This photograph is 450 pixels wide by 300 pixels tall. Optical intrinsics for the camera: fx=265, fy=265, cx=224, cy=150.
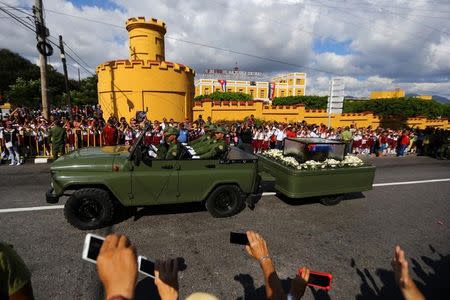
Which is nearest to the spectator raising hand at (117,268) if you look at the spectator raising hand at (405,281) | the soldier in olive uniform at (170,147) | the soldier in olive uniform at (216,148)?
the spectator raising hand at (405,281)

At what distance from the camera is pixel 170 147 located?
564 centimetres

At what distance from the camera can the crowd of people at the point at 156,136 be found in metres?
10.1

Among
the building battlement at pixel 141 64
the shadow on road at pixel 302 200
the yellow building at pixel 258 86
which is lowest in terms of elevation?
the shadow on road at pixel 302 200

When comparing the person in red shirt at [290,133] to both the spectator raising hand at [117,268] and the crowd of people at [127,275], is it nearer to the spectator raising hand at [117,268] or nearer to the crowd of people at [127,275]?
the crowd of people at [127,275]

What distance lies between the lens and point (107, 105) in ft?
62.1

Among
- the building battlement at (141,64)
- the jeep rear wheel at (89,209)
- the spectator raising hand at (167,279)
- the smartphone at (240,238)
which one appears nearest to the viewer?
the spectator raising hand at (167,279)

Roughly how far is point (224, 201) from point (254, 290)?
241 centimetres

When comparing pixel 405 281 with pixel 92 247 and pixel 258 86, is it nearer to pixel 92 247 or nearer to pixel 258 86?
pixel 92 247

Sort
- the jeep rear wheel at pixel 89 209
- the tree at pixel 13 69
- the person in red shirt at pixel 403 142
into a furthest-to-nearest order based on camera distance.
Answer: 1. the tree at pixel 13 69
2. the person in red shirt at pixel 403 142
3. the jeep rear wheel at pixel 89 209

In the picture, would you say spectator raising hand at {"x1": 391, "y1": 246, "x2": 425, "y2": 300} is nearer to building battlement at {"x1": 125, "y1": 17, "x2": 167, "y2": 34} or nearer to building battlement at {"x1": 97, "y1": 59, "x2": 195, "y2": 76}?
building battlement at {"x1": 97, "y1": 59, "x2": 195, "y2": 76}

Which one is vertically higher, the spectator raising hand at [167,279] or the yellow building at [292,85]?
the yellow building at [292,85]

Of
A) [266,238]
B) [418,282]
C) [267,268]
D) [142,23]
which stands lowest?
[418,282]

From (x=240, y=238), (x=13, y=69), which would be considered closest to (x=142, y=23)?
(x=240, y=238)

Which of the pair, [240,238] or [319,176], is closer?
[240,238]
